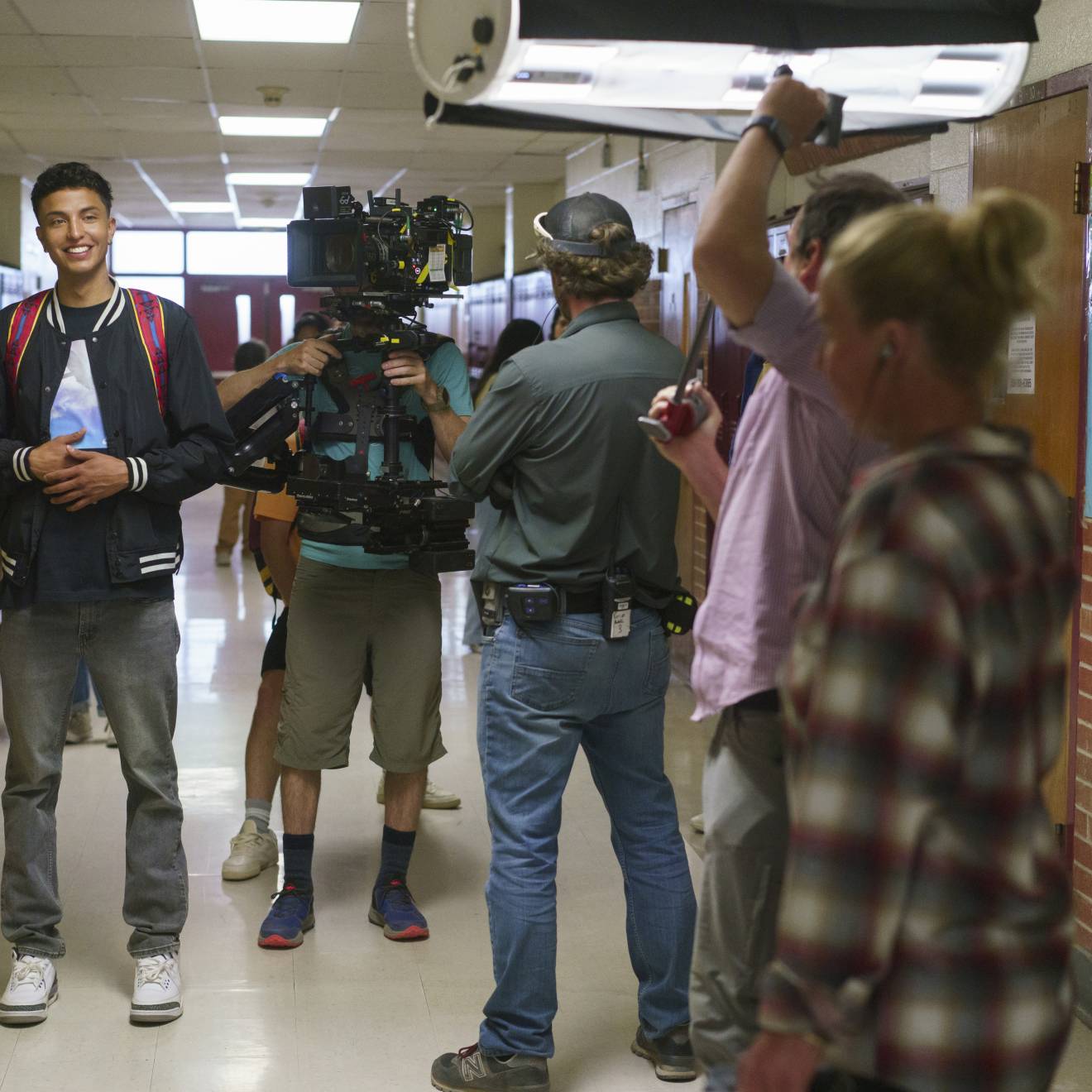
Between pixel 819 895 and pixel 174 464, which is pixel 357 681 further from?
pixel 819 895

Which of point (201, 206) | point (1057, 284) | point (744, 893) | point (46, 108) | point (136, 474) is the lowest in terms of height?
point (744, 893)

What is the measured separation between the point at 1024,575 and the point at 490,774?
1526 millimetres

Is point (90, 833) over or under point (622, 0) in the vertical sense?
under

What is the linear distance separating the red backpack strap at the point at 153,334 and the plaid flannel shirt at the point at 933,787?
201 cm

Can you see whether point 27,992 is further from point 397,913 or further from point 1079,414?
point 1079,414

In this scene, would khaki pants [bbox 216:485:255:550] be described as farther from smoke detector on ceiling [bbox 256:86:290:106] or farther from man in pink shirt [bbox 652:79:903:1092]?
man in pink shirt [bbox 652:79:903:1092]

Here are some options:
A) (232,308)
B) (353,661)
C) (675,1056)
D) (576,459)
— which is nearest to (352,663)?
(353,661)

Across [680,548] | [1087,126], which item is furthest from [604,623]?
[680,548]

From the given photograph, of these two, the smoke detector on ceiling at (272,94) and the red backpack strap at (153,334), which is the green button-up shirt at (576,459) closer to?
the red backpack strap at (153,334)

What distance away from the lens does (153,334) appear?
113 inches

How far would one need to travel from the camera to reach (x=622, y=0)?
1.46 meters

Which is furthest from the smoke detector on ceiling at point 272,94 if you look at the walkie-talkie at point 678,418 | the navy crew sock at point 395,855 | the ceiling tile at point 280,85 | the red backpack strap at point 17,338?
the walkie-talkie at point 678,418

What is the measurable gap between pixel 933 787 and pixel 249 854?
2863mm

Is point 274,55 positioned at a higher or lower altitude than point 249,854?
higher
